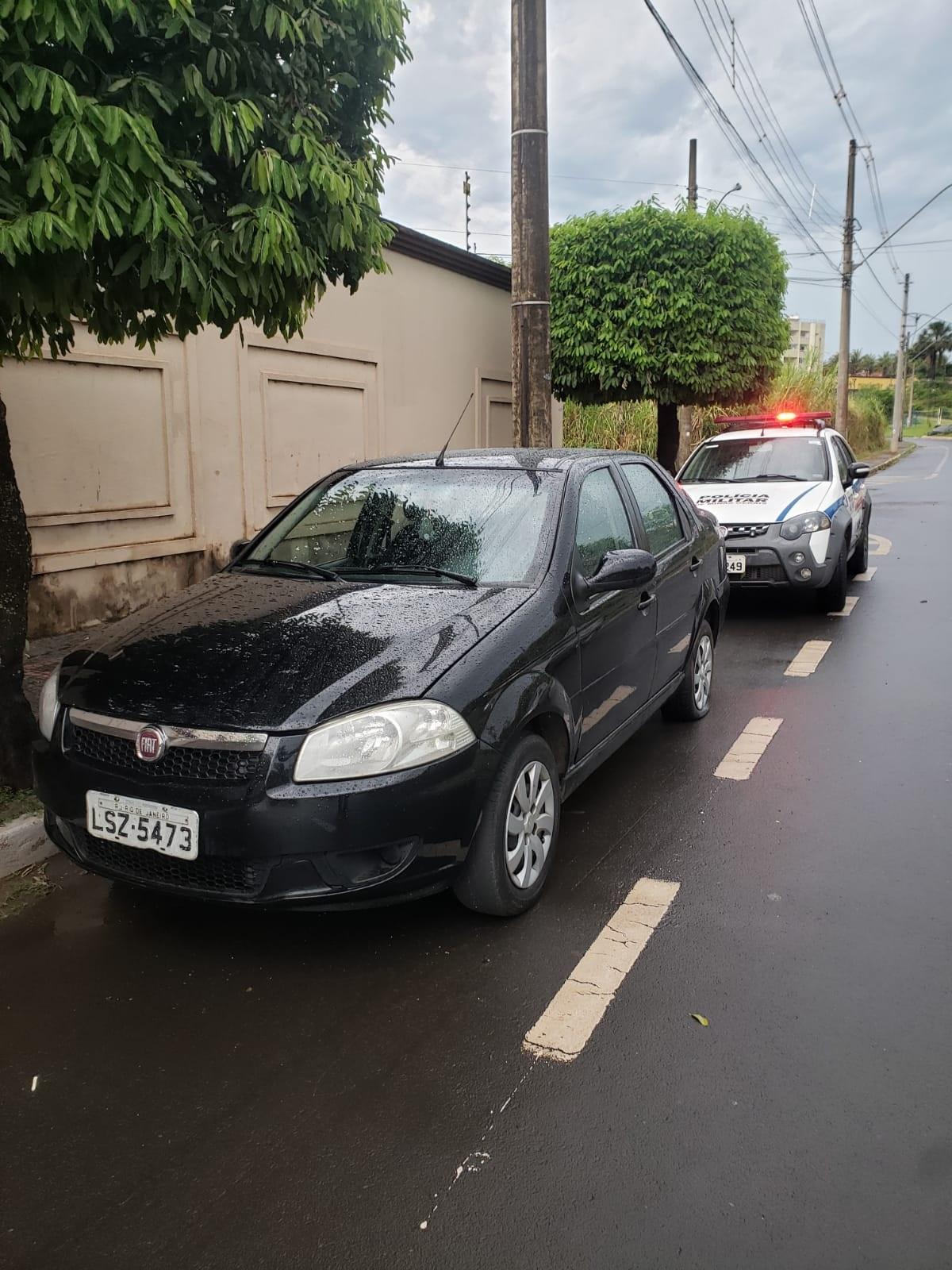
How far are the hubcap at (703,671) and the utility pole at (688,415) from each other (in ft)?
34.3

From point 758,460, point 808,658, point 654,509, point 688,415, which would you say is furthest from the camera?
point 688,415

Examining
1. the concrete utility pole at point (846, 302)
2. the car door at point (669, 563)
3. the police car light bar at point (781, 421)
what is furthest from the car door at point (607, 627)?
the concrete utility pole at point (846, 302)

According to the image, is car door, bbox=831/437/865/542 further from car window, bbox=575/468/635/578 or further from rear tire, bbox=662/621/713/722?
car window, bbox=575/468/635/578

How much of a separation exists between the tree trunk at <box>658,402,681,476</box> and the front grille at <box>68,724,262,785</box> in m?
→ 11.3

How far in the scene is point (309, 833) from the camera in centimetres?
294

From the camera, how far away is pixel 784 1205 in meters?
2.22

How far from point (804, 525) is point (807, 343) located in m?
85.1

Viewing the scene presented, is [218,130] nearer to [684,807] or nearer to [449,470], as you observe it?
[449,470]

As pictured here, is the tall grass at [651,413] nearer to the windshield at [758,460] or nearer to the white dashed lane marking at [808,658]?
the windshield at [758,460]

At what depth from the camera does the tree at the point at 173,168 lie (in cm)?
311

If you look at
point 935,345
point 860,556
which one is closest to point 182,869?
point 860,556

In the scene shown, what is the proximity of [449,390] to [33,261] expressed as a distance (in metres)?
9.25

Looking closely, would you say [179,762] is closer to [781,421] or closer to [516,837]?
[516,837]

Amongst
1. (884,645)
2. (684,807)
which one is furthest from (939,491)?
(684,807)
